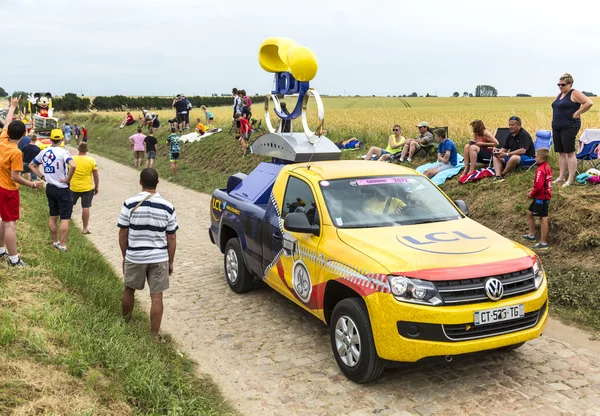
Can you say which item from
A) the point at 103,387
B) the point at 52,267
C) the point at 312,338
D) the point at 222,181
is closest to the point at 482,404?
the point at 312,338

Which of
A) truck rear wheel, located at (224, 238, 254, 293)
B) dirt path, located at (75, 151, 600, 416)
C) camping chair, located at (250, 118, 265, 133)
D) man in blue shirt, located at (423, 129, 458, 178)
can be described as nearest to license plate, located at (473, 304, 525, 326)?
dirt path, located at (75, 151, 600, 416)

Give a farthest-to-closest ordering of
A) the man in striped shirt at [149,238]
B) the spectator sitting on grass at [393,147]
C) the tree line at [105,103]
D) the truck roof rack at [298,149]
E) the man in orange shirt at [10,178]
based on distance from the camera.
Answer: the tree line at [105,103] < the spectator sitting on grass at [393,147] < the truck roof rack at [298,149] < the man in orange shirt at [10,178] < the man in striped shirt at [149,238]

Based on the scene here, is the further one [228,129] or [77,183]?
[228,129]

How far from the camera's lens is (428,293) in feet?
14.0

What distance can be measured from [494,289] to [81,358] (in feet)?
10.8

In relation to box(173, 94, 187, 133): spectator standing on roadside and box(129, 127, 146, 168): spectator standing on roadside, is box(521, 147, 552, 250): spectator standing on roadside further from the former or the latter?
box(173, 94, 187, 133): spectator standing on roadside

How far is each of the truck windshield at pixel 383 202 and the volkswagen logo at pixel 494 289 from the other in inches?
47.9

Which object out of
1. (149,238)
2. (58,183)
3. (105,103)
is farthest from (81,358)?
(105,103)

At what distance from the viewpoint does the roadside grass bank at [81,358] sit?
354cm

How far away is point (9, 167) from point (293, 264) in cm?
388

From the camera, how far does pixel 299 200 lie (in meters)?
A: 5.91

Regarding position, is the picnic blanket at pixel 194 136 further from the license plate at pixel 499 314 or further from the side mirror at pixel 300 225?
the license plate at pixel 499 314

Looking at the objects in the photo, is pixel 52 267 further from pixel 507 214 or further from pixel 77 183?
pixel 507 214

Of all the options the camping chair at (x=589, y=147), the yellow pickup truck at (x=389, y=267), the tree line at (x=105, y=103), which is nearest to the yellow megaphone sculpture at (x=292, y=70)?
the yellow pickup truck at (x=389, y=267)
